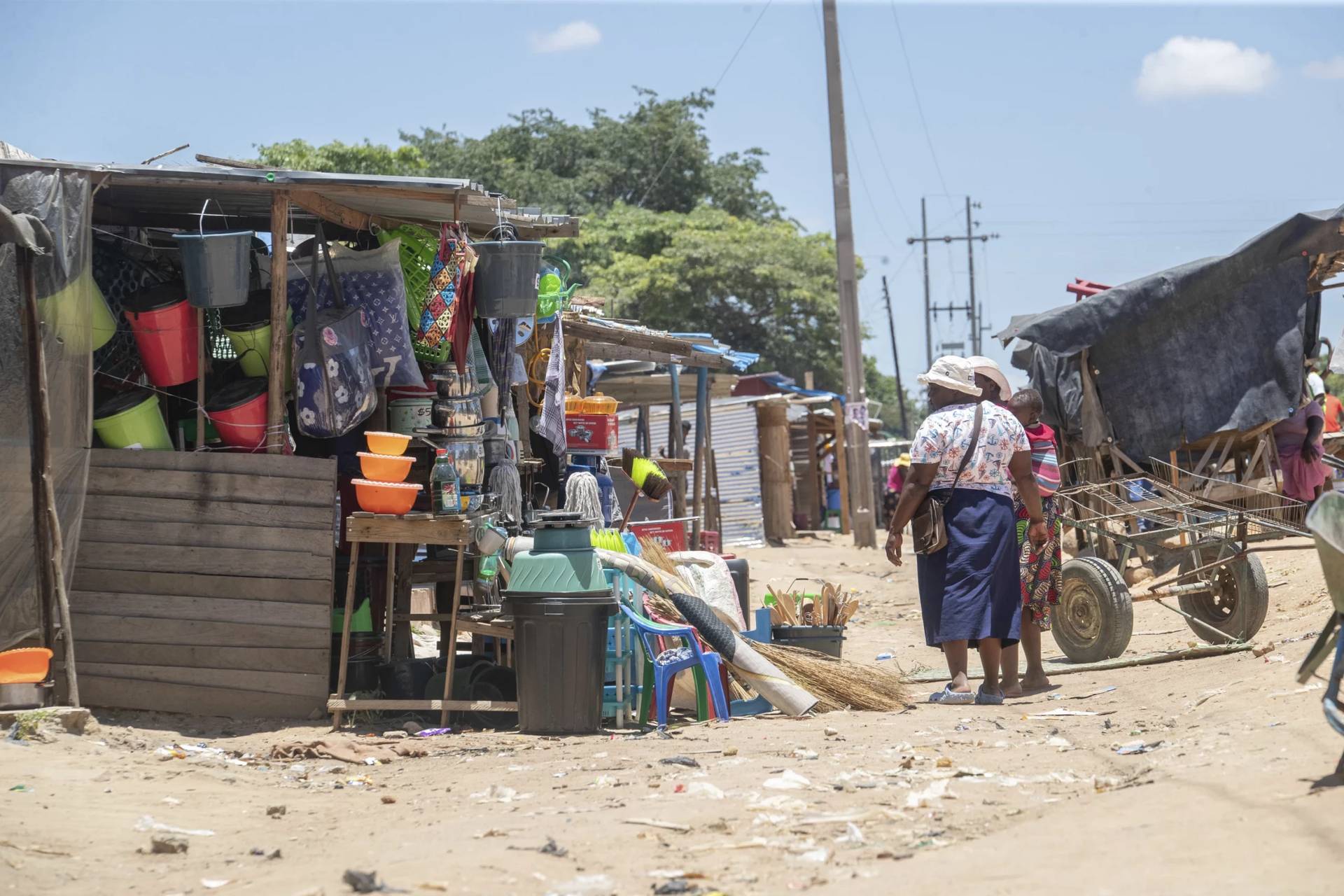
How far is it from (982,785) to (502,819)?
1762 mm

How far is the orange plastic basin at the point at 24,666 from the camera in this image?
6.56m

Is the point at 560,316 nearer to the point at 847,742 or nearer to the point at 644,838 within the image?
the point at 847,742

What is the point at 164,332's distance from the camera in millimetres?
7672

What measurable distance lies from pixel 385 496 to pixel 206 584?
1056 millimetres

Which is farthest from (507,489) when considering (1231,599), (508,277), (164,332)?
(1231,599)

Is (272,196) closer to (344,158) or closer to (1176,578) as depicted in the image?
(1176,578)

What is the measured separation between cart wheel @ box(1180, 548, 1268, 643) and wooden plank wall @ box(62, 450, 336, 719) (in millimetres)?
5309

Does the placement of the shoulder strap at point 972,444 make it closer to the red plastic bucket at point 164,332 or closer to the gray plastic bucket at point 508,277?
the gray plastic bucket at point 508,277

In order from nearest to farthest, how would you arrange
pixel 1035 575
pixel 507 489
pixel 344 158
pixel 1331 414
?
pixel 1035 575, pixel 507 489, pixel 1331 414, pixel 344 158

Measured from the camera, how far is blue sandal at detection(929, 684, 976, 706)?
7.58m

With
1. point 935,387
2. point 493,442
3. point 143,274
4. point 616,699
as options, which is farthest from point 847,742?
point 143,274

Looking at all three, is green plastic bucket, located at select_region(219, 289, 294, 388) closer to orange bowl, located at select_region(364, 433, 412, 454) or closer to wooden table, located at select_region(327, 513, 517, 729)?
orange bowl, located at select_region(364, 433, 412, 454)

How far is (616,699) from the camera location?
295 inches

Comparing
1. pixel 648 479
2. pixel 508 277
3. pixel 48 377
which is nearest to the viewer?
pixel 48 377
